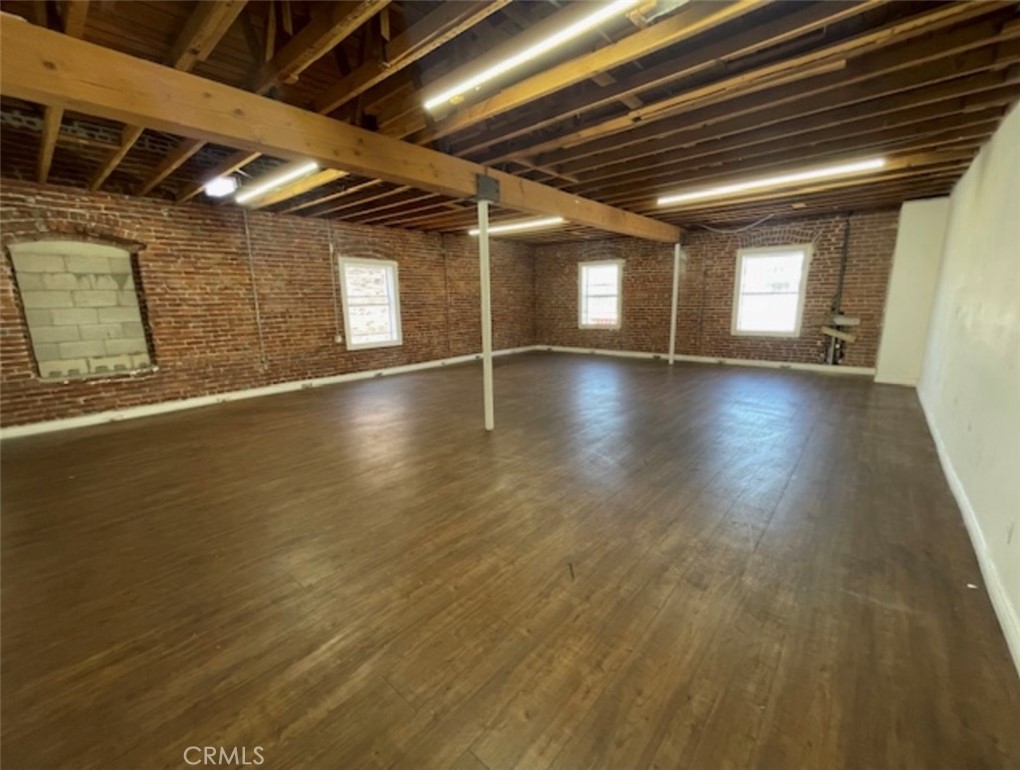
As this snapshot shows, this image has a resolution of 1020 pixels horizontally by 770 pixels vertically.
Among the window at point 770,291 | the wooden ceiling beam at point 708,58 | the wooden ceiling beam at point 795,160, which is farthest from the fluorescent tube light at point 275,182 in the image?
the window at point 770,291

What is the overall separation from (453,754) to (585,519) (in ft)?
4.92

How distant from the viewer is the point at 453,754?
4.11 feet

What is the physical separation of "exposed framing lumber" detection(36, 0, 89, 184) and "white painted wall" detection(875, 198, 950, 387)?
8.61 m

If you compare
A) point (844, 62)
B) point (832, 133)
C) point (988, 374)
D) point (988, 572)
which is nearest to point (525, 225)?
point (832, 133)

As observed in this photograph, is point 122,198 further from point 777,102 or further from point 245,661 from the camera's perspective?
point 777,102

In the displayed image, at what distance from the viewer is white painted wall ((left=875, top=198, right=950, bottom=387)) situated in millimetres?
5824

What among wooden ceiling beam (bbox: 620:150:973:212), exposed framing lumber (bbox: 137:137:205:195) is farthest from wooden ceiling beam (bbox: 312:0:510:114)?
wooden ceiling beam (bbox: 620:150:973:212)

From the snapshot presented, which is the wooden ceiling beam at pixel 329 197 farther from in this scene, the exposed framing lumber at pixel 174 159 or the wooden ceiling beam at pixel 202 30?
the wooden ceiling beam at pixel 202 30

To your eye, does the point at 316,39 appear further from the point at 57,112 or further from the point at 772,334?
the point at 772,334

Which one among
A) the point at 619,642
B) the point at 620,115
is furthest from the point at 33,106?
the point at 619,642

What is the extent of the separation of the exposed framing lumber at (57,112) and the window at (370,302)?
11.4ft

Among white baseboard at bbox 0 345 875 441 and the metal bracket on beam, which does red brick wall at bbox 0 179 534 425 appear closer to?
white baseboard at bbox 0 345 875 441

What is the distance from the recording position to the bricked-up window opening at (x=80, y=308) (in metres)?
4.49

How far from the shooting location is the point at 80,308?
4770mm
